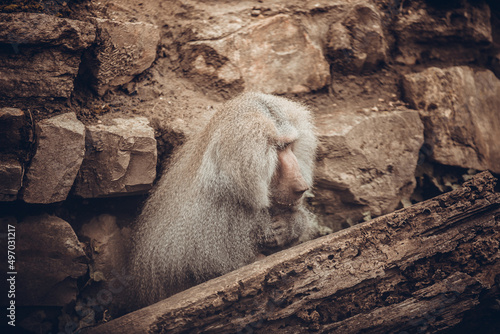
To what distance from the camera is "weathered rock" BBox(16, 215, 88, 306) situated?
226cm

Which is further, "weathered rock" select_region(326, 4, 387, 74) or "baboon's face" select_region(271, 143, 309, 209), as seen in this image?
"weathered rock" select_region(326, 4, 387, 74)

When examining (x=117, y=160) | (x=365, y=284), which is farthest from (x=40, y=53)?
(x=365, y=284)

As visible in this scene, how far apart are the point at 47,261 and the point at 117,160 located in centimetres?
73

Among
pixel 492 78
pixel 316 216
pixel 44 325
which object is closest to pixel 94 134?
pixel 44 325

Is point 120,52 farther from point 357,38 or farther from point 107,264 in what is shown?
point 357,38

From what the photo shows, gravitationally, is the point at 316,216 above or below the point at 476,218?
below

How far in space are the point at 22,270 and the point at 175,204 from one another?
0.96 m

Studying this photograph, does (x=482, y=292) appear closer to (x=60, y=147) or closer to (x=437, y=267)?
(x=437, y=267)

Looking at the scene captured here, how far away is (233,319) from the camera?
2.00 metres

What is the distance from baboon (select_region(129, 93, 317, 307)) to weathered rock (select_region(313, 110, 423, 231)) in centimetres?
61

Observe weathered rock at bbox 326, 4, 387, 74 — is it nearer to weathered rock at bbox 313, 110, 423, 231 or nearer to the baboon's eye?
weathered rock at bbox 313, 110, 423, 231

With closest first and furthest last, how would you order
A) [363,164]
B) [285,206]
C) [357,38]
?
[285,206], [363,164], [357,38]

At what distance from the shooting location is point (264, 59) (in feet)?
10.5

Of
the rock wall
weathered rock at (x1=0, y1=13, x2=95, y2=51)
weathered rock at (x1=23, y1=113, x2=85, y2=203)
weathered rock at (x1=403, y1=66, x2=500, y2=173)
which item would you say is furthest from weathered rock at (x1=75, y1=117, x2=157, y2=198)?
weathered rock at (x1=403, y1=66, x2=500, y2=173)
